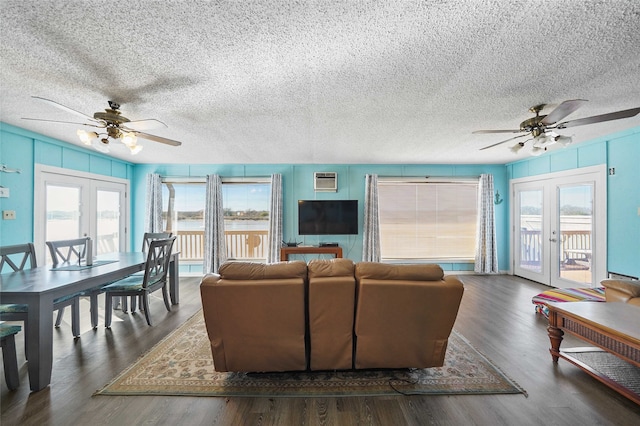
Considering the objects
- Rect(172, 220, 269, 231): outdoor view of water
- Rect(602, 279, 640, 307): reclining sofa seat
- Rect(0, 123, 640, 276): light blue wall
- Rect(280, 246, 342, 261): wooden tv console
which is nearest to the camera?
Rect(602, 279, 640, 307): reclining sofa seat

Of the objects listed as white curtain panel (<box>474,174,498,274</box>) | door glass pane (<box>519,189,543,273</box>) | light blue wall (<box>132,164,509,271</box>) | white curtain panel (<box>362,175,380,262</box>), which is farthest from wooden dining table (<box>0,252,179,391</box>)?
door glass pane (<box>519,189,543,273</box>)

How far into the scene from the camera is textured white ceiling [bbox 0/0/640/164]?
1480 millimetres

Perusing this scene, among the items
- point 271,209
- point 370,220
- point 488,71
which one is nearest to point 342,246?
point 370,220

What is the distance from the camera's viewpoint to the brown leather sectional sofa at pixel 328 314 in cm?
193

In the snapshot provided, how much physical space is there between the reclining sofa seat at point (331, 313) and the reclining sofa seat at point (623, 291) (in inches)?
109

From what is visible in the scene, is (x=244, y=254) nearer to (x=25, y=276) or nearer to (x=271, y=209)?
Result: (x=271, y=209)

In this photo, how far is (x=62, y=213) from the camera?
4066mm

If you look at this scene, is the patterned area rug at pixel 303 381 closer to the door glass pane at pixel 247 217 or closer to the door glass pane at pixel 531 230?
the door glass pane at pixel 247 217

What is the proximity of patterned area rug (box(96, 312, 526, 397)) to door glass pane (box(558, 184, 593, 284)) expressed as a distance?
3415 mm

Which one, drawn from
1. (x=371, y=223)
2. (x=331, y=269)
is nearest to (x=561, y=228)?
(x=371, y=223)

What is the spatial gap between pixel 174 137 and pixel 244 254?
2.95 metres

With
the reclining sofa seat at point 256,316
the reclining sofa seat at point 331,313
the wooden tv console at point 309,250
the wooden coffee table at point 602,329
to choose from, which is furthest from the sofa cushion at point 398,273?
the wooden tv console at point 309,250

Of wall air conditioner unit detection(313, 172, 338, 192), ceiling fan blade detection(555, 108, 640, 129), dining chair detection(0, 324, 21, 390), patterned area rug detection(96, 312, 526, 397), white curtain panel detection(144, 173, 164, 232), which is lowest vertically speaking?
patterned area rug detection(96, 312, 526, 397)

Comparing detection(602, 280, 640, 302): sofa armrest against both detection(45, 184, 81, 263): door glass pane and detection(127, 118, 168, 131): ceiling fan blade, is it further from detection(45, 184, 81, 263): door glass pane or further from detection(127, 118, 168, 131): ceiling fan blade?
detection(45, 184, 81, 263): door glass pane
